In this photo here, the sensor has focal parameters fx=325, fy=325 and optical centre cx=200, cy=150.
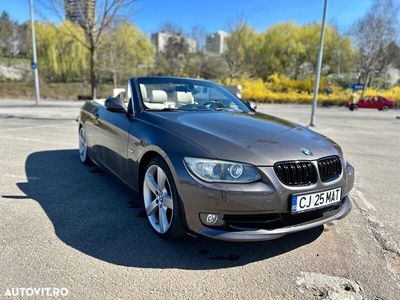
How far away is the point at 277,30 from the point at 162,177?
56.7 m

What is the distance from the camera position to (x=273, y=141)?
282cm

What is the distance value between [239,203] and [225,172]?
0.26 metres

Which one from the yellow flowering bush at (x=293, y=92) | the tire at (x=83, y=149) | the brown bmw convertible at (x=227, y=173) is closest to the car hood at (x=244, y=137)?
the brown bmw convertible at (x=227, y=173)

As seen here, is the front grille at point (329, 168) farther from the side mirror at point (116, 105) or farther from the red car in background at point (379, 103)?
the red car in background at point (379, 103)

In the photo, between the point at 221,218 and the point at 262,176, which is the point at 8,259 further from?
the point at 262,176

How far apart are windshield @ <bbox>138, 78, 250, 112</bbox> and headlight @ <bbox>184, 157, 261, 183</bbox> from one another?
4.50 feet

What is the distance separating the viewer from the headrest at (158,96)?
3.89 meters

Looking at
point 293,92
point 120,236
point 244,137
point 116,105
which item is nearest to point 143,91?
point 116,105

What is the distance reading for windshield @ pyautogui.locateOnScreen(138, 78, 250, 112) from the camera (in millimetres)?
3850

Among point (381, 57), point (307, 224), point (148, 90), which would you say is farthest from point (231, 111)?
point (381, 57)

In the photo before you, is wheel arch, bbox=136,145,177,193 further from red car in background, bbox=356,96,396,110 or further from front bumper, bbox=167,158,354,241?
red car in background, bbox=356,96,396,110

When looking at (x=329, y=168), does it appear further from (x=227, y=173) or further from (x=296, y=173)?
(x=227, y=173)

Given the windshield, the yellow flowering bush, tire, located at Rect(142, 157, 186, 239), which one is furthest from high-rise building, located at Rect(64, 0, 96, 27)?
the yellow flowering bush

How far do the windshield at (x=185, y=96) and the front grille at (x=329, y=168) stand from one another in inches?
61.3
